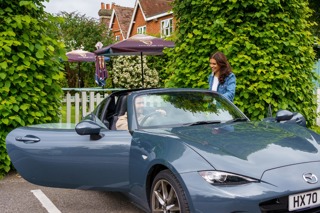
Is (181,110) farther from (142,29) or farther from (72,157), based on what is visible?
(142,29)

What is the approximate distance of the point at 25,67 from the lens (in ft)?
20.6

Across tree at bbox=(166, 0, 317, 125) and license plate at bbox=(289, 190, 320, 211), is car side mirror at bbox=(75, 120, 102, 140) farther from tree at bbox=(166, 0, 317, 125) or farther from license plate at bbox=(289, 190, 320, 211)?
tree at bbox=(166, 0, 317, 125)

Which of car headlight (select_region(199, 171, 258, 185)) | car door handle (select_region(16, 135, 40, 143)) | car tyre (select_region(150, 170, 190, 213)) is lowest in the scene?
car tyre (select_region(150, 170, 190, 213))

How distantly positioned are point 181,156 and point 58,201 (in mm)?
2398

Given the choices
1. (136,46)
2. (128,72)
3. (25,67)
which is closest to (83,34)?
(128,72)

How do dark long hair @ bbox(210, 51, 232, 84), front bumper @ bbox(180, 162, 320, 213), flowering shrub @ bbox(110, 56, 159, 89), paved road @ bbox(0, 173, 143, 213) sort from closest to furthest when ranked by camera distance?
front bumper @ bbox(180, 162, 320, 213) → paved road @ bbox(0, 173, 143, 213) → dark long hair @ bbox(210, 51, 232, 84) → flowering shrub @ bbox(110, 56, 159, 89)

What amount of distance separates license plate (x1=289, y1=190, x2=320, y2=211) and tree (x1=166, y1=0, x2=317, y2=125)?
394cm

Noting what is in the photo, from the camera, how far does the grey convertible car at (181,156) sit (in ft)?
9.91

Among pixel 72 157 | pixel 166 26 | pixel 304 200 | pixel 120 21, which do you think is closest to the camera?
pixel 304 200

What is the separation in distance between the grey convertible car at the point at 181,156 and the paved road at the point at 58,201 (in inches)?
23.2

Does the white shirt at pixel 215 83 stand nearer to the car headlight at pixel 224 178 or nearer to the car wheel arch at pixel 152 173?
the car wheel arch at pixel 152 173

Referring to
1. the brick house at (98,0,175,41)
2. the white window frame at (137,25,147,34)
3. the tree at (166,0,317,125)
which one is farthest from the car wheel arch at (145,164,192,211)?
the white window frame at (137,25,147,34)

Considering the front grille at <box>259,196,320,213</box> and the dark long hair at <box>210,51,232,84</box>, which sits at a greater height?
the dark long hair at <box>210,51,232,84</box>

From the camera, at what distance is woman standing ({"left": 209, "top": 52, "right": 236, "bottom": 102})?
6031mm
